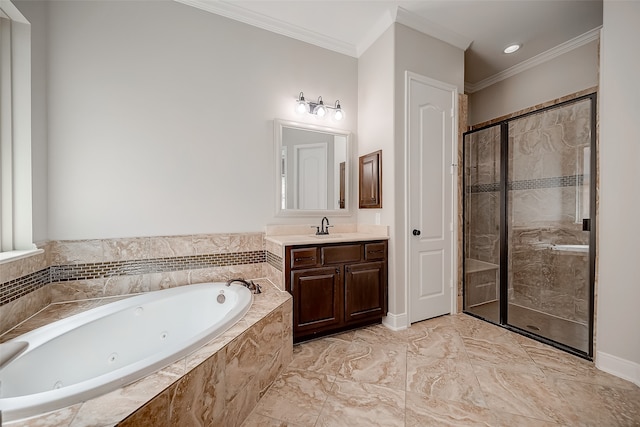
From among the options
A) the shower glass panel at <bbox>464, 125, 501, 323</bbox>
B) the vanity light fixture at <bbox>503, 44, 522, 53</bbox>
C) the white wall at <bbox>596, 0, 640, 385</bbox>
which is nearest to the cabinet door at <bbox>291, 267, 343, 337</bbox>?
the shower glass panel at <bbox>464, 125, 501, 323</bbox>

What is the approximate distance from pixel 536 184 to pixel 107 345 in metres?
3.55

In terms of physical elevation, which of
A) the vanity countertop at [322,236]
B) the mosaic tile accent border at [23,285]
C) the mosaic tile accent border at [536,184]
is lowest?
the mosaic tile accent border at [23,285]

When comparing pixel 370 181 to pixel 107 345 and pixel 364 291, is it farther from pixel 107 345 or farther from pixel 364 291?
pixel 107 345

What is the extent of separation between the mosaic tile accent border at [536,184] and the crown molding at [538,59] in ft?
4.88

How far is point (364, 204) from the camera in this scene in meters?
2.81

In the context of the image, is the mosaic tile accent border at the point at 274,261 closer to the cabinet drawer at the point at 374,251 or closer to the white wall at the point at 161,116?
the white wall at the point at 161,116

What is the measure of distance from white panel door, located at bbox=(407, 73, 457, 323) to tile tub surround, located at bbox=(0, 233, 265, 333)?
1523mm

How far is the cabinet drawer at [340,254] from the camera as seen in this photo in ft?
7.25

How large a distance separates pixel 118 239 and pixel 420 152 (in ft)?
8.96

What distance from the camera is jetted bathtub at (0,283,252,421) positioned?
0.91 metres

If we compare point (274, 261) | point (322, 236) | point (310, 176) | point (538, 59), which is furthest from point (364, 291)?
point (538, 59)

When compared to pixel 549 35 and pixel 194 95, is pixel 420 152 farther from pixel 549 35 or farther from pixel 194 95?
pixel 194 95

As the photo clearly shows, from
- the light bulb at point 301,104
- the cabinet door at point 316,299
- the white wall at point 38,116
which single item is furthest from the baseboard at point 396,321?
the white wall at point 38,116

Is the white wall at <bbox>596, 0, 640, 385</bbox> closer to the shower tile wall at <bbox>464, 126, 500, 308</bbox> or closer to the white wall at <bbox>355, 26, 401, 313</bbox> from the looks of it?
the shower tile wall at <bbox>464, 126, 500, 308</bbox>
